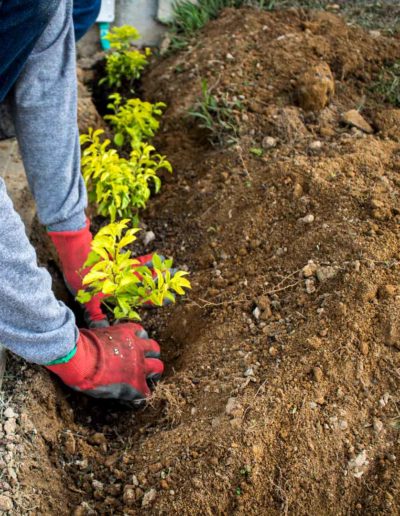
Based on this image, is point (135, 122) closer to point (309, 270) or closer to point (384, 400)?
point (309, 270)

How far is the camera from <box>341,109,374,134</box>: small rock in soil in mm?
3105

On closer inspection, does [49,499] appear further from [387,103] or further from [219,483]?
[387,103]

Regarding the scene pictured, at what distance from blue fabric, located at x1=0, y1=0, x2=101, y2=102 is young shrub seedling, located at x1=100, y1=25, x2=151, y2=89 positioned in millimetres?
1652

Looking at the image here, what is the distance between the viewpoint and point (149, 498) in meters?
1.99

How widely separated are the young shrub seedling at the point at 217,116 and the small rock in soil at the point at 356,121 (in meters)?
0.56

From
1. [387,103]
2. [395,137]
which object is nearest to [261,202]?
[395,137]

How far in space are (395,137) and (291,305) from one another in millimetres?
1209

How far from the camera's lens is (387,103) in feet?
10.9

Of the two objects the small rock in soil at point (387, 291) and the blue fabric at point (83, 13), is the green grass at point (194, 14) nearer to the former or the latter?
the blue fabric at point (83, 13)

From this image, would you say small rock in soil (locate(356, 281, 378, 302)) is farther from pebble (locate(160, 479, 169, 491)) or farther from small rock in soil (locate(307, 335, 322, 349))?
pebble (locate(160, 479, 169, 491))

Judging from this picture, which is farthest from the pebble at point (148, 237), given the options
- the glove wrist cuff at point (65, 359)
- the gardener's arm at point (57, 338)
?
the glove wrist cuff at point (65, 359)

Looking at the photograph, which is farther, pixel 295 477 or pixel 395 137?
pixel 395 137

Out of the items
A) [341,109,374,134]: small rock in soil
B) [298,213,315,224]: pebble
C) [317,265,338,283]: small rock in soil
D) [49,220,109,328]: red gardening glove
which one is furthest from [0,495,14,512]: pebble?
[341,109,374,134]: small rock in soil

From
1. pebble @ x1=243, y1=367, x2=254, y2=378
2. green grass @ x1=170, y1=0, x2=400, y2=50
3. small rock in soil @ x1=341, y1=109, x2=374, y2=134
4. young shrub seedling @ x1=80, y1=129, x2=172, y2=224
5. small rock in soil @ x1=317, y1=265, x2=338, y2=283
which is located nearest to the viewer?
pebble @ x1=243, y1=367, x2=254, y2=378
